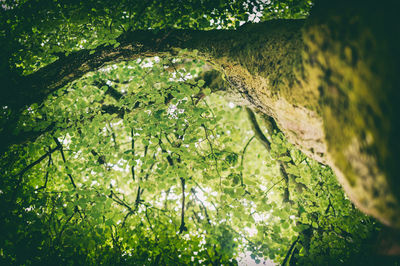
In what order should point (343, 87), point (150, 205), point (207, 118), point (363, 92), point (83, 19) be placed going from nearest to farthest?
point (363, 92)
point (343, 87)
point (83, 19)
point (207, 118)
point (150, 205)

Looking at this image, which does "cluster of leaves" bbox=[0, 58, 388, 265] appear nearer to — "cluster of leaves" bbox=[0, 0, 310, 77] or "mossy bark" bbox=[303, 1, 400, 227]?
"cluster of leaves" bbox=[0, 0, 310, 77]

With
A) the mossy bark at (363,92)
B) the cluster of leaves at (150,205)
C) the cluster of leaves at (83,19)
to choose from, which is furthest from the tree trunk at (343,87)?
the cluster of leaves at (83,19)

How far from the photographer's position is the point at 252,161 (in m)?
8.57

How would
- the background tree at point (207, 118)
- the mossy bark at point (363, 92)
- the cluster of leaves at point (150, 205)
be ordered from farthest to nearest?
the cluster of leaves at point (150, 205) → the background tree at point (207, 118) → the mossy bark at point (363, 92)

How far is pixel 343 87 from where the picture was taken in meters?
1.25

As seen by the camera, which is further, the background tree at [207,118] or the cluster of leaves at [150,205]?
the cluster of leaves at [150,205]

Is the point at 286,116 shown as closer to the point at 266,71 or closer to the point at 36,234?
the point at 266,71

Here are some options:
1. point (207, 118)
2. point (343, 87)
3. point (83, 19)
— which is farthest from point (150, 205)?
point (343, 87)

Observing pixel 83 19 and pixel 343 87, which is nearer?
pixel 343 87

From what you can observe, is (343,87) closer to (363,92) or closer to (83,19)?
(363,92)

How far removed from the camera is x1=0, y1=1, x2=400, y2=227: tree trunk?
956 mm

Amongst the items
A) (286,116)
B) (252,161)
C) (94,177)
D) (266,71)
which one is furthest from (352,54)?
(252,161)

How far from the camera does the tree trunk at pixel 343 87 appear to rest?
96 cm

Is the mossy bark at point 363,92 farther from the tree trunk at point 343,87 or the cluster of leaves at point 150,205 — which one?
the cluster of leaves at point 150,205
